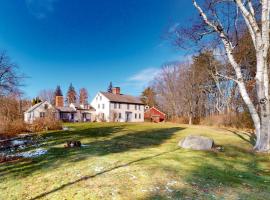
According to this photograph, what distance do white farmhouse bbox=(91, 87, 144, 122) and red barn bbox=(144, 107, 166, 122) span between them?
2.46m

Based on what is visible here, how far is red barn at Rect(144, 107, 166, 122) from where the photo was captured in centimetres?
5203

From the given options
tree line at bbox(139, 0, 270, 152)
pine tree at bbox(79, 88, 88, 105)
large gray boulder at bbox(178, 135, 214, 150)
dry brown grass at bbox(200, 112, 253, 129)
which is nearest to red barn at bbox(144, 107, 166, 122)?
tree line at bbox(139, 0, 270, 152)

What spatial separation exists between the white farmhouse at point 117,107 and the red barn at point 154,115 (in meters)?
2.46

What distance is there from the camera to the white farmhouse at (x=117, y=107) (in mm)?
45875

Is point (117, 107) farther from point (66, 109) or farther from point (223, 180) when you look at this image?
point (223, 180)

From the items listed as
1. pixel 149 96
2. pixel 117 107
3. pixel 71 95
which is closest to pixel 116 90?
pixel 117 107

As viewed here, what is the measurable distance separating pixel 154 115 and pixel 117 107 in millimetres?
10050

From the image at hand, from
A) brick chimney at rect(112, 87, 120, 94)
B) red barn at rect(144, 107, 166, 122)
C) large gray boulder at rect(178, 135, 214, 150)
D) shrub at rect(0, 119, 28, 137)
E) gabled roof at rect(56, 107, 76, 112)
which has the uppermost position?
brick chimney at rect(112, 87, 120, 94)

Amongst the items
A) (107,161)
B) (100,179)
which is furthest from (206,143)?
(100,179)

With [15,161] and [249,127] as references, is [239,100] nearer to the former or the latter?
[249,127]

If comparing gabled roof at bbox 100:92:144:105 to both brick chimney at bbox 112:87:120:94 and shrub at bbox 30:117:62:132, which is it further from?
shrub at bbox 30:117:62:132

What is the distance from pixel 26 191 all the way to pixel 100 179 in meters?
1.61

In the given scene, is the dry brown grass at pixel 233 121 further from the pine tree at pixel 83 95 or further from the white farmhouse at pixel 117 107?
the pine tree at pixel 83 95

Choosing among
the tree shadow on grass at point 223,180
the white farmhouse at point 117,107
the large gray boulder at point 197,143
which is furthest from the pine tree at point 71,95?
the tree shadow on grass at point 223,180
